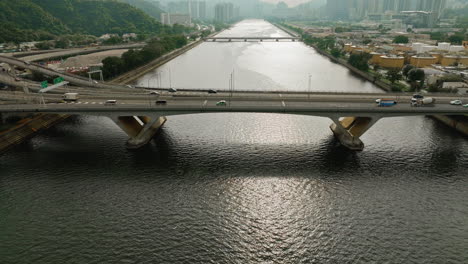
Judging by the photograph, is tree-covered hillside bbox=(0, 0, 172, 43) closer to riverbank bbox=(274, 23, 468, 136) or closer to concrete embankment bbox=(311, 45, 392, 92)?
concrete embankment bbox=(311, 45, 392, 92)

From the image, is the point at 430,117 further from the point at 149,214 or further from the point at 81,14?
the point at 81,14

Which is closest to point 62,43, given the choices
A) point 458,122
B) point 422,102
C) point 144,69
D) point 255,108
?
point 144,69

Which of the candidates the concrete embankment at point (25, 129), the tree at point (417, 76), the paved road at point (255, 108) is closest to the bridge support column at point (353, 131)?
the paved road at point (255, 108)

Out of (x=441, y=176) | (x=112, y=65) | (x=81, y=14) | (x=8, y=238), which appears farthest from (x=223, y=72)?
(x=81, y=14)

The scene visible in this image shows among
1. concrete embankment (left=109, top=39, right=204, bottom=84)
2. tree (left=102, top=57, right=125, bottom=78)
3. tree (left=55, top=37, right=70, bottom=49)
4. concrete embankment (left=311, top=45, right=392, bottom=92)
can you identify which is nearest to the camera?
concrete embankment (left=311, top=45, right=392, bottom=92)

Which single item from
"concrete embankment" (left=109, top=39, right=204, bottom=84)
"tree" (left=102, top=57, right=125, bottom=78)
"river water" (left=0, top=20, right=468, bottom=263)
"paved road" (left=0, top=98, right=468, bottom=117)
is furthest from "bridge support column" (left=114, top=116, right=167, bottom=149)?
"tree" (left=102, top=57, right=125, bottom=78)

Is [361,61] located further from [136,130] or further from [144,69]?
[136,130]

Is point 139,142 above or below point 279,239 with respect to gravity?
above
